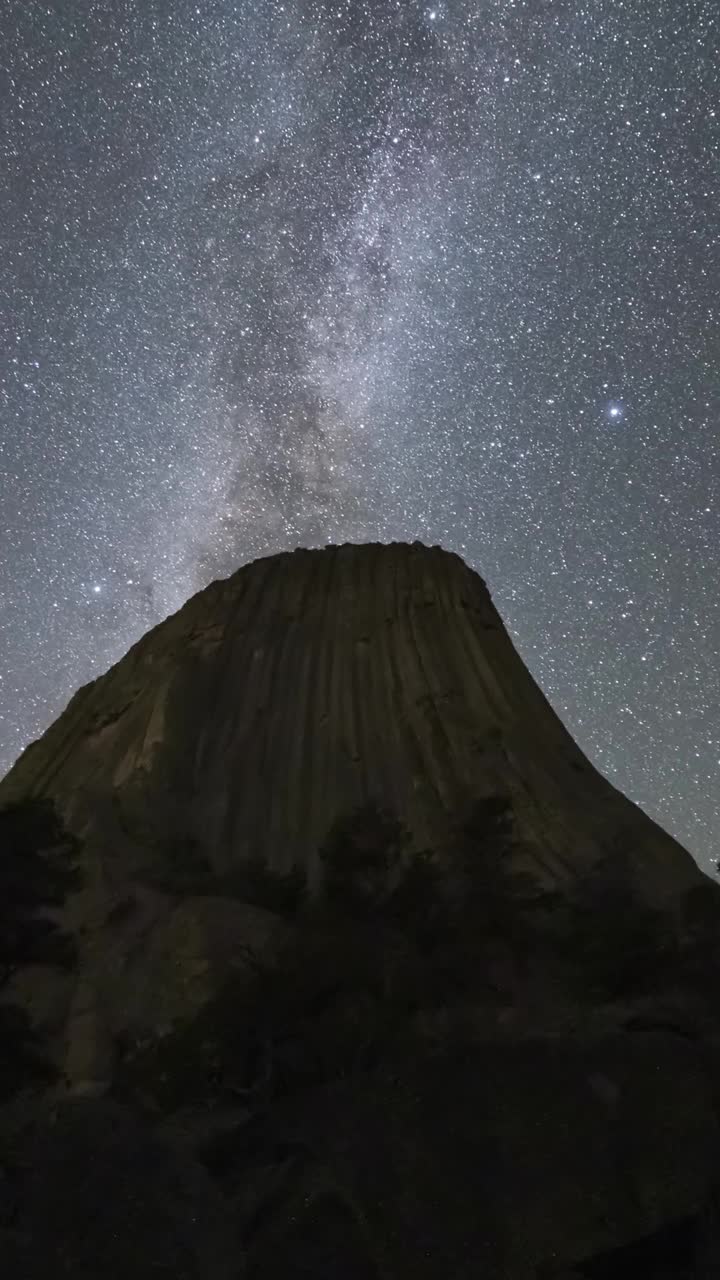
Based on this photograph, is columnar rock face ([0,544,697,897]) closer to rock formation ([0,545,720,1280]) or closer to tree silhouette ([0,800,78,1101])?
rock formation ([0,545,720,1280])

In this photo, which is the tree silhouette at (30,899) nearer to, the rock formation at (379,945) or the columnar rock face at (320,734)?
the rock formation at (379,945)

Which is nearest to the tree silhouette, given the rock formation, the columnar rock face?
the rock formation

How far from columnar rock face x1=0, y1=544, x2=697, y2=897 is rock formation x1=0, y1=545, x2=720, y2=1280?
0.06m

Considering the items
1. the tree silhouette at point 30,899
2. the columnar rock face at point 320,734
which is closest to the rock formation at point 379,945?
the columnar rock face at point 320,734

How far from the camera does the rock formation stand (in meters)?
7.15

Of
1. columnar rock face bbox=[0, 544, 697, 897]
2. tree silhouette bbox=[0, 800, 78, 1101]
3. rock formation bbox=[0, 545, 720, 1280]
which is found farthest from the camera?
columnar rock face bbox=[0, 544, 697, 897]

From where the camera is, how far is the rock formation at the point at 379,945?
715 centimetres

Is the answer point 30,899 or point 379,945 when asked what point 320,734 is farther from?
point 30,899

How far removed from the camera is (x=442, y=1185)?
694 cm

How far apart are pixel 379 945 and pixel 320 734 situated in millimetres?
5479

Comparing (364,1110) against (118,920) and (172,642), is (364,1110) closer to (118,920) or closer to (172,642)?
(118,920)

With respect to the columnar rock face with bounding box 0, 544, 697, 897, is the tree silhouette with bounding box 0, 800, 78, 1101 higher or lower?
lower

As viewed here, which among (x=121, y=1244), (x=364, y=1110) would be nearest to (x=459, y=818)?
(x=364, y=1110)

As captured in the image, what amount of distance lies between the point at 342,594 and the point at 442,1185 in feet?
44.1
